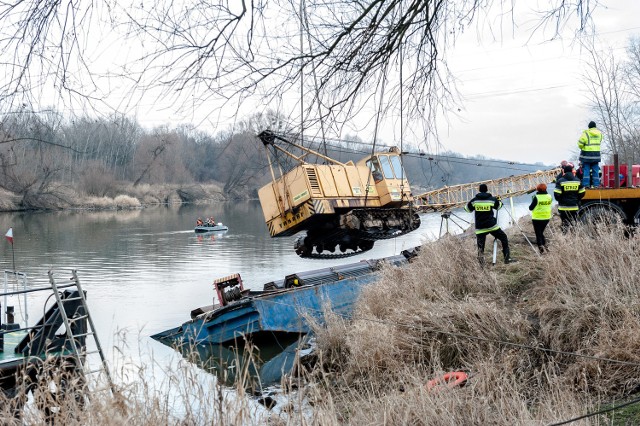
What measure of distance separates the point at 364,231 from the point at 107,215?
45644 mm

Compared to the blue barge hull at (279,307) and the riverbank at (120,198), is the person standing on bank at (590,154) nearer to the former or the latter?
the blue barge hull at (279,307)

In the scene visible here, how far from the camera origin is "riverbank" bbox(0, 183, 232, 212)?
2424 inches

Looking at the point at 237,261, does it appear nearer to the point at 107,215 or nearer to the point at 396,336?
the point at 396,336

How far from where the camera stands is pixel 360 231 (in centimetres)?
1956

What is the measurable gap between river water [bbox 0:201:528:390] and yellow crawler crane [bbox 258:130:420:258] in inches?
66.2

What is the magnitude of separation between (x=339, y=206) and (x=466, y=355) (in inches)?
416

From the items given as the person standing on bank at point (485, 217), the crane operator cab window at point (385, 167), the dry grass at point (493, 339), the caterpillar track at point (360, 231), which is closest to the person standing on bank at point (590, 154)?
the person standing on bank at point (485, 217)

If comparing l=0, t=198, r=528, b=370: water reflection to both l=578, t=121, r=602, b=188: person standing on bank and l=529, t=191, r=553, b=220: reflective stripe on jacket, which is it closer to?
l=529, t=191, r=553, b=220: reflective stripe on jacket

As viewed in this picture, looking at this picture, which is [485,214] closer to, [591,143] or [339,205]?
[591,143]

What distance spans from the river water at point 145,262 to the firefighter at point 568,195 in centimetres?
323

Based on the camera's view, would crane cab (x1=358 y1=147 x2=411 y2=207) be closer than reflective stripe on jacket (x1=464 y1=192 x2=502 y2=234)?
No

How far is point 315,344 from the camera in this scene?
460 inches

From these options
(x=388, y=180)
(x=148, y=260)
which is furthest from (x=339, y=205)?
(x=148, y=260)

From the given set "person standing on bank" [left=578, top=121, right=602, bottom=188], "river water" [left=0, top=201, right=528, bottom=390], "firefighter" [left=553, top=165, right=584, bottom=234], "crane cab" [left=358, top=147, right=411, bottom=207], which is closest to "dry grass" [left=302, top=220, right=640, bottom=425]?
"firefighter" [left=553, top=165, right=584, bottom=234]
